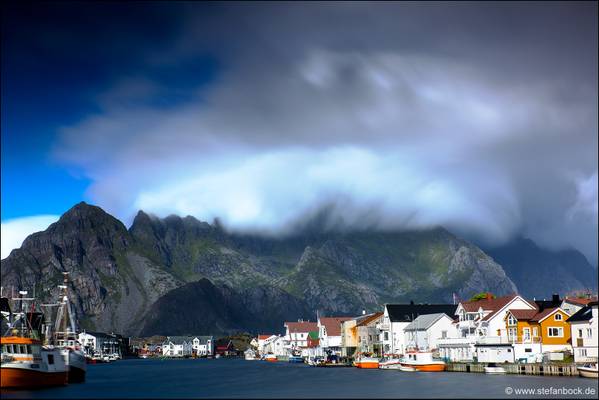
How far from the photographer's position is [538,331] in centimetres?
12738

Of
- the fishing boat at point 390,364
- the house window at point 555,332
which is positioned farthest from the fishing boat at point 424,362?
→ the house window at point 555,332

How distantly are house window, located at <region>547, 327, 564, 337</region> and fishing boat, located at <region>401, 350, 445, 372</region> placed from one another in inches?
861

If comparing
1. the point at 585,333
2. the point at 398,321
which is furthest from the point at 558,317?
the point at 398,321

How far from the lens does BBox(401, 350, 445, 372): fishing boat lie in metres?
138

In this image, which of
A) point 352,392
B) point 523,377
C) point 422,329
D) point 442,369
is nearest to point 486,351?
point 442,369

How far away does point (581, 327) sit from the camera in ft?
368

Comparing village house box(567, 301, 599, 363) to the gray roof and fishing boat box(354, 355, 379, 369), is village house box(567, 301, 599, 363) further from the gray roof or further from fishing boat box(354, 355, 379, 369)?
fishing boat box(354, 355, 379, 369)

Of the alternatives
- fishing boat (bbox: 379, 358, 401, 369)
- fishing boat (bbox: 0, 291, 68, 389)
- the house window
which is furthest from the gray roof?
fishing boat (bbox: 0, 291, 68, 389)

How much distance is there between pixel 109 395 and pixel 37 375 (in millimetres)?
12744

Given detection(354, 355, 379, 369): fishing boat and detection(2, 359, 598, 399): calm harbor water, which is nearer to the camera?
detection(2, 359, 598, 399): calm harbor water

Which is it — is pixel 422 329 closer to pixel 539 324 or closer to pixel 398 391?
pixel 539 324

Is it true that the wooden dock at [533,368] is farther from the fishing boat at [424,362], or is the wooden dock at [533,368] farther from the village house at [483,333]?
the fishing boat at [424,362]

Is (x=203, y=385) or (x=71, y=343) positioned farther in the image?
(x=71, y=343)

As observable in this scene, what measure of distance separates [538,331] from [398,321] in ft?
188
